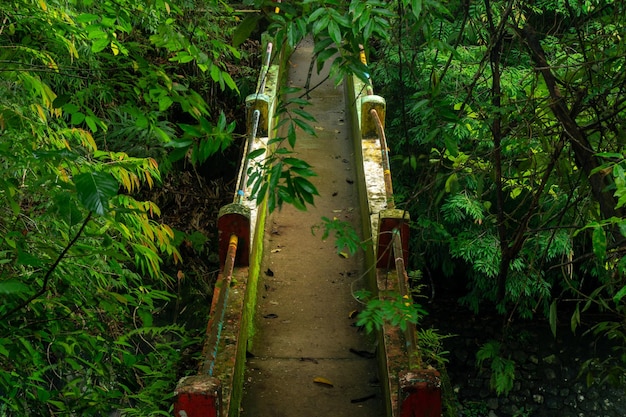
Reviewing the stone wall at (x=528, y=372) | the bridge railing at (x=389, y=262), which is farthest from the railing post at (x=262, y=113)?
the stone wall at (x=528, y=372)

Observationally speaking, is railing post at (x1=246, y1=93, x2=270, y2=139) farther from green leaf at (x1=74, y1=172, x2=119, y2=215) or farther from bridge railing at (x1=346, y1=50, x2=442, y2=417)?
green leaf at (x1=74, y1=172, x2=119, y2=215)

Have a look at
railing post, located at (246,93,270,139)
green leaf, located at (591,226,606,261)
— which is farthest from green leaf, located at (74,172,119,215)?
railing post, located at (246,93,270,139)

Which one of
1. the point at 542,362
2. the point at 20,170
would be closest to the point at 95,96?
the point at 20,170

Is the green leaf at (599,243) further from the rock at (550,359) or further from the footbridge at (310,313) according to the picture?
the rock at (550,359)

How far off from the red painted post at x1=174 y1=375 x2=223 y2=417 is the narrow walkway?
1196 millimetres

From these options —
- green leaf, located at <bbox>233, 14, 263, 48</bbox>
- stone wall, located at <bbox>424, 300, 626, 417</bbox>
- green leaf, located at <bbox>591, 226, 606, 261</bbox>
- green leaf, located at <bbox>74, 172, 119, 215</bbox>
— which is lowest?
stone wall, located at <bbox>424, 300, 626, 417</bbox>

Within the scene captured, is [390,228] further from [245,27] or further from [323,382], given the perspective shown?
[245,27]

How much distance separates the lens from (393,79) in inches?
418

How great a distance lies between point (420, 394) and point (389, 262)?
6.52ft

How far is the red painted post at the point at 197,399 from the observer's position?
174 inches

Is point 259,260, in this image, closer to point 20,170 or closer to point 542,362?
point 20,170

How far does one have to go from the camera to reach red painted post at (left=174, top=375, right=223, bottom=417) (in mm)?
4418

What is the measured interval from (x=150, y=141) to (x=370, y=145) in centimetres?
300

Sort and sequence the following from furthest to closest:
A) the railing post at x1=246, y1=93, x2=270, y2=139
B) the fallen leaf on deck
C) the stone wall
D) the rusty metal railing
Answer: the stone wall, the railing post at x1=246, y1=93, x2=270, y2=139, the fallen leaf on deck, the rusty metal railing
